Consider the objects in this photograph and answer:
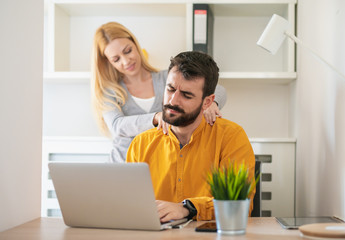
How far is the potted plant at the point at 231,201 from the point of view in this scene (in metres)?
1.24

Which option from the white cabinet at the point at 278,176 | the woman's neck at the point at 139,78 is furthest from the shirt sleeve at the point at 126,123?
the white cabinet at the point at 278,176

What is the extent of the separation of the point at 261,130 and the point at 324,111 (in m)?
1.06

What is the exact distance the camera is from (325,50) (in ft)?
6.87

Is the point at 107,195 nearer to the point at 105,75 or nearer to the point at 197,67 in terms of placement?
the point at 197,67

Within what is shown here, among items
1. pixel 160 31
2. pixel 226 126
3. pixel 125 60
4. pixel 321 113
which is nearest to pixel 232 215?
pixel 226 126

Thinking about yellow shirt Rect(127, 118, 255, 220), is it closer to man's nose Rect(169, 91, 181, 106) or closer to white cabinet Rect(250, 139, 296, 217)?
man's nose Rect(169, 91, 181, 106)

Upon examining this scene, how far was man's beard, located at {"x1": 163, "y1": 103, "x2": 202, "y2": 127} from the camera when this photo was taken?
5.95 ft

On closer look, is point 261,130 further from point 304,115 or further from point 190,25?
point 190,25

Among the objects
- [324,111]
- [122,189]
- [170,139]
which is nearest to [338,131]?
[324,111]

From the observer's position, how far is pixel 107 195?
1.32 metres

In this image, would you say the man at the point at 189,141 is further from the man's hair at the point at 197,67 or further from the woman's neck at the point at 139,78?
the woman's neck at the point at 139,78

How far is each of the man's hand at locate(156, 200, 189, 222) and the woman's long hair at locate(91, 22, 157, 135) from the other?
4.04 ft

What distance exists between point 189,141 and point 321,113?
670mm

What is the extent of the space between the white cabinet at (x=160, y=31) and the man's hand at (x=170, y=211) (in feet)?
5.33
